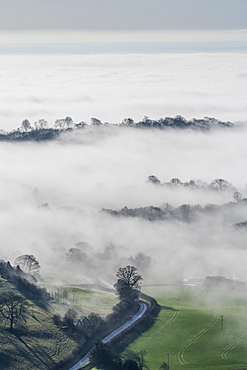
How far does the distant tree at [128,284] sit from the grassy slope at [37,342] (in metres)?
6.34

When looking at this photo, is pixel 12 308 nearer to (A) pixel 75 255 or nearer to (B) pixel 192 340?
(B) pixel 192 340

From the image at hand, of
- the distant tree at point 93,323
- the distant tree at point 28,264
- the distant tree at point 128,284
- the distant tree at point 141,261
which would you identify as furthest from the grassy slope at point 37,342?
the distant tree at point 141,261

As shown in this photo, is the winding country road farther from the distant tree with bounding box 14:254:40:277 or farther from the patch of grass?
the distant tree with bounding box 14:254:40:277

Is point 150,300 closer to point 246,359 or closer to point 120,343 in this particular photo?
point 120,343

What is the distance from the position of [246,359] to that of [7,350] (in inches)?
1564

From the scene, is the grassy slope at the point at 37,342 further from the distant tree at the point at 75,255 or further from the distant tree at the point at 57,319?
the distant tree at the point at 75,255

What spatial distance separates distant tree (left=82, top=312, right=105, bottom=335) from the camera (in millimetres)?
105444

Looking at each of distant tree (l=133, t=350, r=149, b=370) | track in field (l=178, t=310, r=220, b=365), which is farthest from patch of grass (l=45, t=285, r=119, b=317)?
track in field (l=178, t=310, r=220, b=365)

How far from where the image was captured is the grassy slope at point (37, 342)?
305 ft

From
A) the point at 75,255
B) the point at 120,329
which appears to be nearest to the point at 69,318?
the point at 120,329

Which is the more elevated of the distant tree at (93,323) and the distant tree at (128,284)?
the distant tree at (128,284)

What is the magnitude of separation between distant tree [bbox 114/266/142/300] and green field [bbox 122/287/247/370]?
20.2 feet

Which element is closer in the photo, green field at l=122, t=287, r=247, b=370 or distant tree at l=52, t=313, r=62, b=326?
green field at l=122, t=287, r=247, b=370


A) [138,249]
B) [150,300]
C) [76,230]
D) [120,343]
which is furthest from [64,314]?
[76,230]
